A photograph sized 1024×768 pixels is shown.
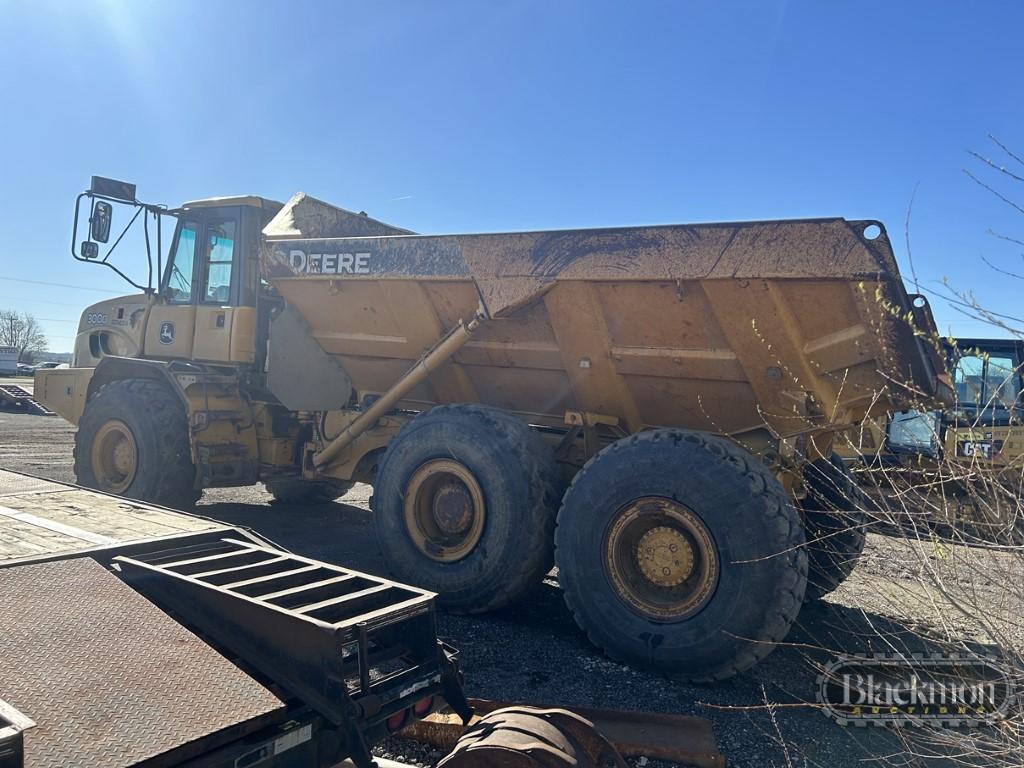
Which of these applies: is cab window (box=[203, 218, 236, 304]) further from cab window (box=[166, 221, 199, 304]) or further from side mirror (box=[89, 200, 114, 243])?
side mirror (box=[89, 200, 114, 243])

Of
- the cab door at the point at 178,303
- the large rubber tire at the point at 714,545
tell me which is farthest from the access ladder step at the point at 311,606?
the cab door at the point at 178,303

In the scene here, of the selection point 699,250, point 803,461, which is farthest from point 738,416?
point 699,250

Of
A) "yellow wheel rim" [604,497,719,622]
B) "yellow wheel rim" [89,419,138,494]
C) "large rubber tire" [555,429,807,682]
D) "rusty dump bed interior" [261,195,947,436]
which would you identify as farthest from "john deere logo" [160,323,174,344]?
"yellow wheel rim" [604,497,719,622]

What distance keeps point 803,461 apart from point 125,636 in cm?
372

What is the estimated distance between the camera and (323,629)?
7.82 feet

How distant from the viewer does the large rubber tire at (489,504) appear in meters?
4.59

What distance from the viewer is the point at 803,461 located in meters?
4.52

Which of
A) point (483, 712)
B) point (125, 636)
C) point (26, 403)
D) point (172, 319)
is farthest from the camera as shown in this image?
point (26, 403)

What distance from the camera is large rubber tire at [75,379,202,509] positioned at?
647cm

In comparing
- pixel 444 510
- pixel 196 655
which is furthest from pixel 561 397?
pixel 196 655

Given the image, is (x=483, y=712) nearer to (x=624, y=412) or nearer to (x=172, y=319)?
(x=624, y=412)

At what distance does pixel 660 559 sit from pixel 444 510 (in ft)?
5.23

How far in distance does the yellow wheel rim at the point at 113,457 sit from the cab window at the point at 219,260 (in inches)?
56.9

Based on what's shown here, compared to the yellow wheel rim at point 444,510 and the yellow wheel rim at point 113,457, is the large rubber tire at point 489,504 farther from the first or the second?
the yellow wheel rim at point 113,457
